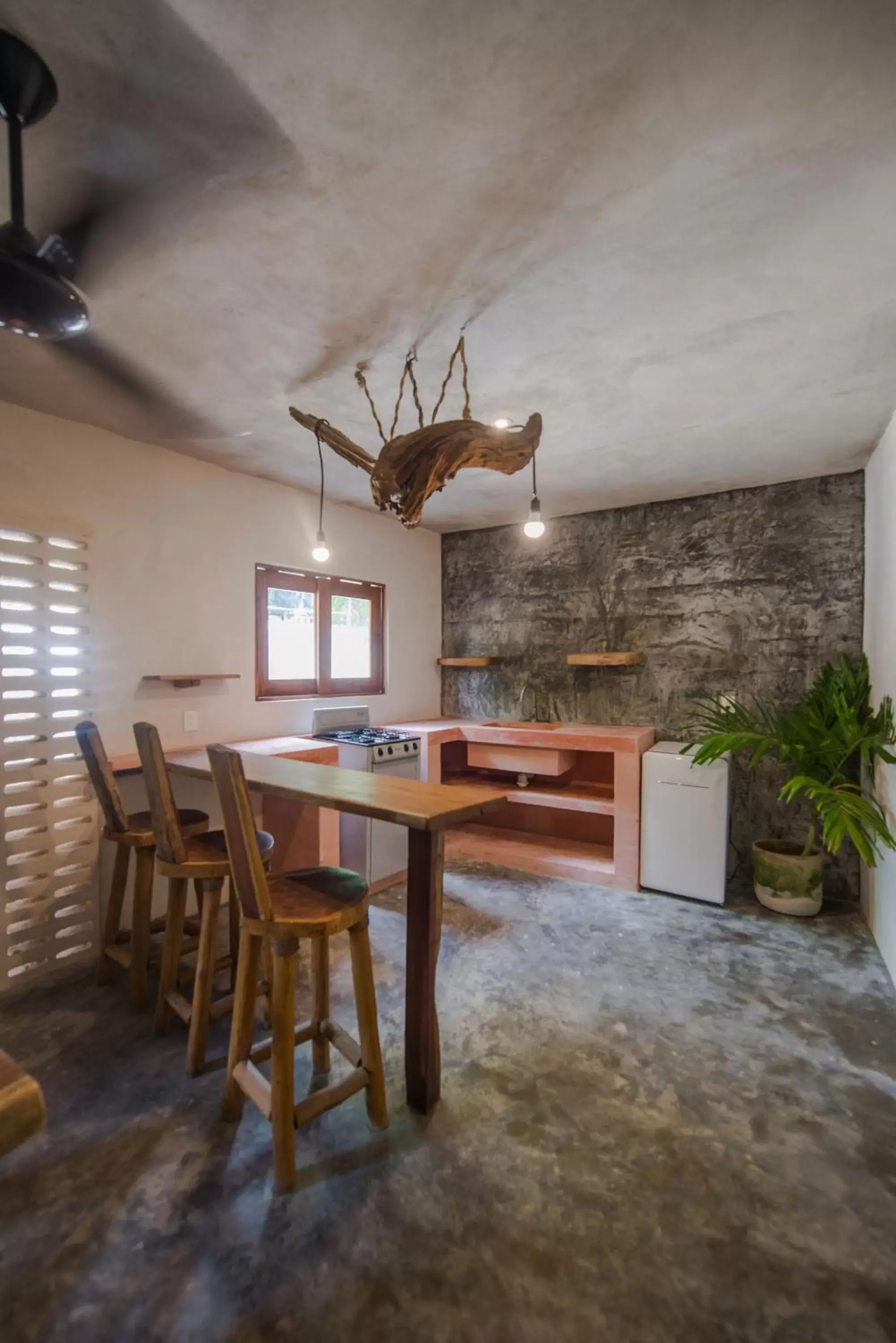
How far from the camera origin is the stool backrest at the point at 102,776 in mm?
2340

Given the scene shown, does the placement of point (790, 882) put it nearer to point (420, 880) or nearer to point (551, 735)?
point (551, 735)

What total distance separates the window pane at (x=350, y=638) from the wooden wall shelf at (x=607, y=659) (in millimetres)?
1557

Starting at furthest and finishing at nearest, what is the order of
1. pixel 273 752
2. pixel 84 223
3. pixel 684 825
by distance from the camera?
pixel 684 825 → pixel 273 752 → pixel 84 223

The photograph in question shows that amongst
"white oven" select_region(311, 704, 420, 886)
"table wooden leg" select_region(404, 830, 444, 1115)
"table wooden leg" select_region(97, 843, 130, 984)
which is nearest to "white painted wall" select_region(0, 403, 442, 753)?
"white oven" select_region(311, 704, 420, 886)

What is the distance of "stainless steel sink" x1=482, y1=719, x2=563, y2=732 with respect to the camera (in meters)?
4.11

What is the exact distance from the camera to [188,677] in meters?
3.11

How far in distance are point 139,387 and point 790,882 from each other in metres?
4.11

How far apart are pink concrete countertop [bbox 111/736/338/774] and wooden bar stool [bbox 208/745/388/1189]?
1125 millimetres

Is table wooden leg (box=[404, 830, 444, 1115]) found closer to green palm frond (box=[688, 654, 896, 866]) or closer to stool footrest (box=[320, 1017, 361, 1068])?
stool footrest (box=[320, 1017, 361, 1068])

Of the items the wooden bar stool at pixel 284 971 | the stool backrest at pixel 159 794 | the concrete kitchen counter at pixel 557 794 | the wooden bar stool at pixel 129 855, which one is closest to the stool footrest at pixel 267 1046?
the wooden bar stool at pixel 284 971

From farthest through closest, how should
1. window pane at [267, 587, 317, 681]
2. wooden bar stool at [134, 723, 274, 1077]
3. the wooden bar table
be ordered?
window pane at [267, 587, 317, 681] < wooden bar stool at [134, 723, 274, 1077] < the wooden bar table

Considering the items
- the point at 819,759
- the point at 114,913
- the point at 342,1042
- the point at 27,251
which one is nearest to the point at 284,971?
the point at 342,1042

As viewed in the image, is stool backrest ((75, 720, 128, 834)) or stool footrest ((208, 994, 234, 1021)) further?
stool backrest ((75, 720, 128, 834))

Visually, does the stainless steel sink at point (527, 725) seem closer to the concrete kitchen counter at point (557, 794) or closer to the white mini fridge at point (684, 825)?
the concrete kitchen counter at point (557, 794)
